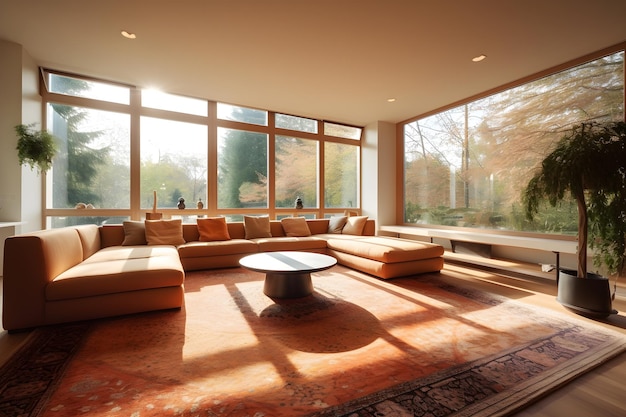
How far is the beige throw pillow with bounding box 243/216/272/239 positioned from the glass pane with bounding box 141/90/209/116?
90.0 inches

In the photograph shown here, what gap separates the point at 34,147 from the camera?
3.60m

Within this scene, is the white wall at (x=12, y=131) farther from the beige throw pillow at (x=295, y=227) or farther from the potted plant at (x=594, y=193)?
the potted plant at (x=594, y=193)

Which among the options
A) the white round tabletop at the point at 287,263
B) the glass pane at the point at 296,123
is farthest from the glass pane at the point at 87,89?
the white round tabletop at the point at 287,263

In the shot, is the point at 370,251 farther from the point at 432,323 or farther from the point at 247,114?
the point at 247,114

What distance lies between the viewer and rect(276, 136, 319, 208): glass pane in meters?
6.14

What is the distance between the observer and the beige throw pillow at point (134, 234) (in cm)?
396

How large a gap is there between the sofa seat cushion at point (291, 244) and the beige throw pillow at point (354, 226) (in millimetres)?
830

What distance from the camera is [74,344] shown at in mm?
1954

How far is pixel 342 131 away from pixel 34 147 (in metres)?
5.53

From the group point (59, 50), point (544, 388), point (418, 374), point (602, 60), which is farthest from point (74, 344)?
point (602, 60)

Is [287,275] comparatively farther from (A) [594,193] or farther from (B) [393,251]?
(A) [594,193]

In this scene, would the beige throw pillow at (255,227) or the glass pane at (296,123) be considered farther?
the glass pane at (296,123)

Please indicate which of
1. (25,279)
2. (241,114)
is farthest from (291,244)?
(25,279)

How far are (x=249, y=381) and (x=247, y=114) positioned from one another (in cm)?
525
